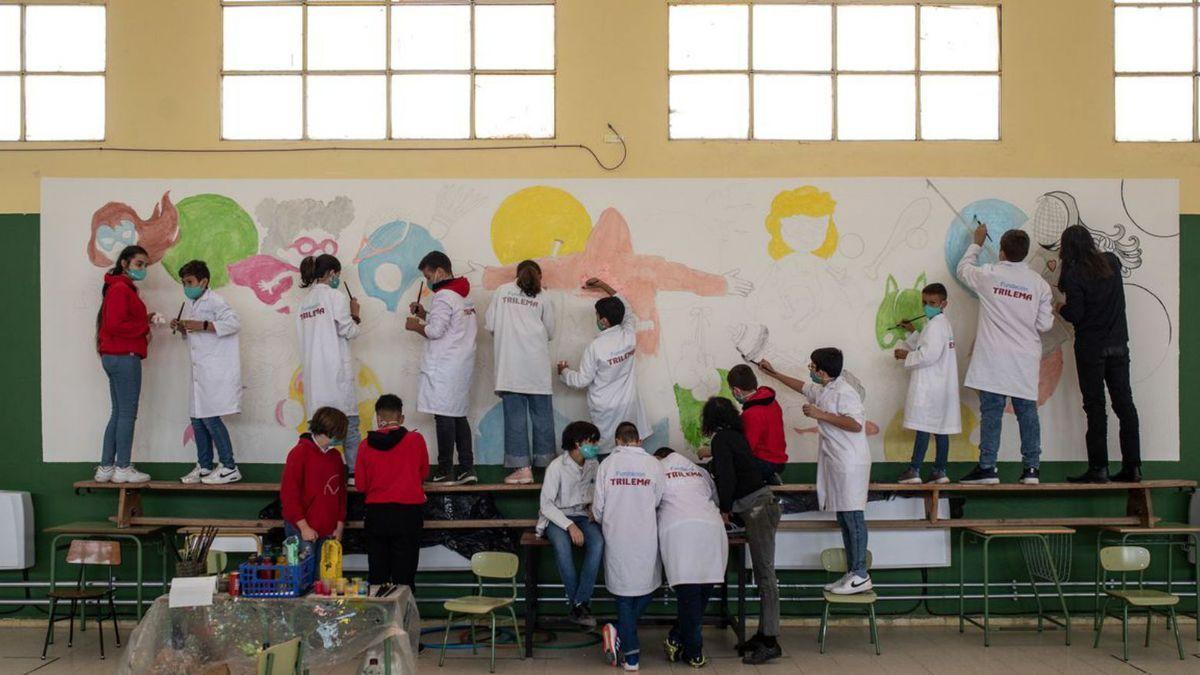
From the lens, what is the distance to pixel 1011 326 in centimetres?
712

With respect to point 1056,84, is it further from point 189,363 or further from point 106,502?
point 106,502

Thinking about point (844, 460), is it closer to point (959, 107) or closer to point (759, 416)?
point (759, 416)

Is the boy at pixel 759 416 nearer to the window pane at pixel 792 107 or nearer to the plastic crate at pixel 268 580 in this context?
the window pane at pixel 792 107

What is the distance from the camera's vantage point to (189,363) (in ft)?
24.1

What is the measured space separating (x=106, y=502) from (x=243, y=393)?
3.89 ft

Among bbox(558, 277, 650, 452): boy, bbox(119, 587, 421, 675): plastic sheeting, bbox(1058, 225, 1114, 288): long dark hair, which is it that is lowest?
bbox(119, 587, 421, 675): plastic sheeting

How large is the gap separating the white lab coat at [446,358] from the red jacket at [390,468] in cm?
66

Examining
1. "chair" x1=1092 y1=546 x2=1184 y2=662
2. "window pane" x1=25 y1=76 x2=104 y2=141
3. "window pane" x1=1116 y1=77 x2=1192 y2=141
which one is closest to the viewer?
"chair" x1=1092 y1=546 x2=1184 y2=662

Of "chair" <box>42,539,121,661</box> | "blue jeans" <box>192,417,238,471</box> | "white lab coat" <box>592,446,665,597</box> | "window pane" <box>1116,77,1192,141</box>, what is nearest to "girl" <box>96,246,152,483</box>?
"blue jeans" <box>192,417,238,471</box>

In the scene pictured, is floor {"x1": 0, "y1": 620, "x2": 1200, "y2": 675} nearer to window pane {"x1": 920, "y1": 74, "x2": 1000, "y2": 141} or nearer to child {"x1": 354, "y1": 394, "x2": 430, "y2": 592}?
child {"x1": 354, "y1": 394, "x2": 430, "y2": 592}

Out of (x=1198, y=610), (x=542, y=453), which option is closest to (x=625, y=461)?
(x=542, y=453)

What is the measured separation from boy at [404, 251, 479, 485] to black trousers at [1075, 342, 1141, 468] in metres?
4.07

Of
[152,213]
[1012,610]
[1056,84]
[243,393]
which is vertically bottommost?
[1012,610]

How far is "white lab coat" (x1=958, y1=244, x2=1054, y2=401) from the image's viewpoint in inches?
280
